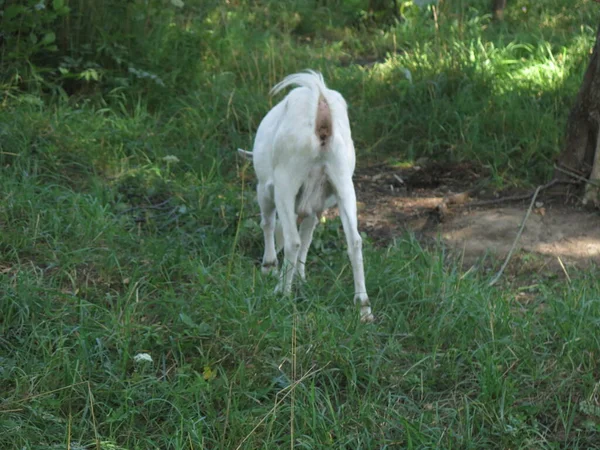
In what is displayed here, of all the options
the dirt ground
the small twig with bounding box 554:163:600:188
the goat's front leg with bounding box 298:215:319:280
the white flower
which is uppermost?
the white flower

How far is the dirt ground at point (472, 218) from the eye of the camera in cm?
597

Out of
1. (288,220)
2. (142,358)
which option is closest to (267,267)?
(288,220)

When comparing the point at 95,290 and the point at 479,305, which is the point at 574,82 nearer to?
the point at 479,305

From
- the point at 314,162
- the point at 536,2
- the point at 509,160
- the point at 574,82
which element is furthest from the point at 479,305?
the point at 536,2

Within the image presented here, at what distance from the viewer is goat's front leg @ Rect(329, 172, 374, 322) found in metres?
4.89

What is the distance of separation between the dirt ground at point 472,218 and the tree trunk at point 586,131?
0.75ft

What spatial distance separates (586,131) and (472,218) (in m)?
1.00

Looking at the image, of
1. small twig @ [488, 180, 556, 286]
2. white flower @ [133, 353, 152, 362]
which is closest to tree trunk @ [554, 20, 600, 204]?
small twig @ [488, 180, 556, 286]

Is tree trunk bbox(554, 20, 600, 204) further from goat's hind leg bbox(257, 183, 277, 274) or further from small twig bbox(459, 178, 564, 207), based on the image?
goat's hind leg bbox(257, 183, 277, 274)

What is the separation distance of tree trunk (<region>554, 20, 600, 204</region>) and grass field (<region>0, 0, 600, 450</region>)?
40 centimetres

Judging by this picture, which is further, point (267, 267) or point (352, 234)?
point (267, 267)

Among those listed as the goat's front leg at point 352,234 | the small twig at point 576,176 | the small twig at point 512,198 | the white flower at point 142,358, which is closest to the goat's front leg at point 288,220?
the goat's front leg at point 352,234

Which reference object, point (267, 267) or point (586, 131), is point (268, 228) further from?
point (586, 131)

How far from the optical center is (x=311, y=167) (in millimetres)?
4961
